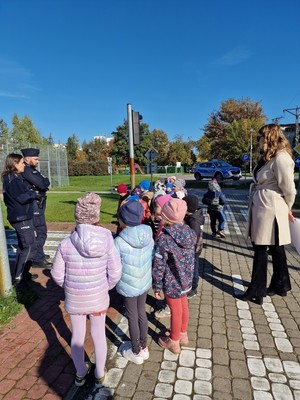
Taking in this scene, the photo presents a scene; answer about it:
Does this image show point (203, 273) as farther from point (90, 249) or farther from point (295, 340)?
point (90, 249)

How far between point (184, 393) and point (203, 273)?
8.84ft

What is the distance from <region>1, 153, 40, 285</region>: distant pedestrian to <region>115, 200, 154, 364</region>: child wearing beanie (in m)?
2.13

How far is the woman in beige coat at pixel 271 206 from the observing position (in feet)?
11.2

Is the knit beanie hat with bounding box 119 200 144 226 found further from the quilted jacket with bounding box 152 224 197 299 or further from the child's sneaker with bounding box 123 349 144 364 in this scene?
the child's sneaker with bounding box 123 349 144 364

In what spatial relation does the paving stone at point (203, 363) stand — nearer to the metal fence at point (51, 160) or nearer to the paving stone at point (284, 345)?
the paving stone at point (284, 345)

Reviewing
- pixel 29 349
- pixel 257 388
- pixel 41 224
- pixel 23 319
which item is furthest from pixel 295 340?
pixel 41 224

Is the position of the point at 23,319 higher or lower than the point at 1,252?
lower

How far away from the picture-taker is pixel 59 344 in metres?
3.02

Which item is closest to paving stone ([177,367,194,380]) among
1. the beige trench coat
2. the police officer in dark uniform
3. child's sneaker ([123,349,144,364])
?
child's sneaker ([123,349,144,364])

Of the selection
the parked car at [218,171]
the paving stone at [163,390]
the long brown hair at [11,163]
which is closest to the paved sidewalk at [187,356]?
the paving stone at [163,390]

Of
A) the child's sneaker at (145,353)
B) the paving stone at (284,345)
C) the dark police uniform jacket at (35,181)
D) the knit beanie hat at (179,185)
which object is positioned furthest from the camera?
the knit beanie hat at (179,185)

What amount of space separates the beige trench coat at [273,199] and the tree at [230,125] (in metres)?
40.6

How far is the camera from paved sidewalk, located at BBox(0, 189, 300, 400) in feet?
7.82

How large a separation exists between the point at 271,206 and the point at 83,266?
239 cm
